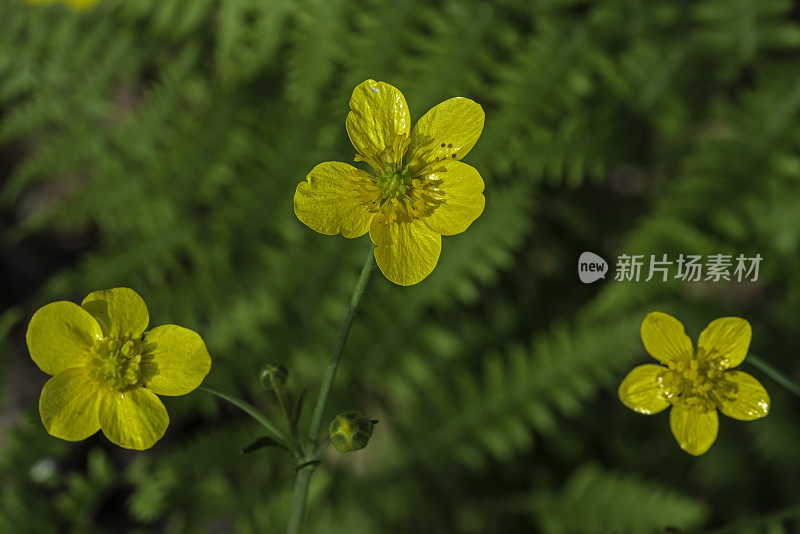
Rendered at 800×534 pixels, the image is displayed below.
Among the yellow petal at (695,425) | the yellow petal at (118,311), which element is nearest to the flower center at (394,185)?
the yellow petal at (118,311)

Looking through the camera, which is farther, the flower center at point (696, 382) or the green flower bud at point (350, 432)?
the flower center at point (696, 382)

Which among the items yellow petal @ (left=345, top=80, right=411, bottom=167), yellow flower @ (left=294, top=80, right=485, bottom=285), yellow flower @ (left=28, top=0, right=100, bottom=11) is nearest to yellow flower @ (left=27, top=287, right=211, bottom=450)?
yellow flower @ (left=294, top=80, right=485, bottom=285)

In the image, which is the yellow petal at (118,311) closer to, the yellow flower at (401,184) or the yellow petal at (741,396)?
the yellow flower at (401,184)

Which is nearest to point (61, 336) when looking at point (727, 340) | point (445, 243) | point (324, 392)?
point (324, 392)

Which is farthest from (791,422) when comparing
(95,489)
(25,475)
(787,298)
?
(25,475)

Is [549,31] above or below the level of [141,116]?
above

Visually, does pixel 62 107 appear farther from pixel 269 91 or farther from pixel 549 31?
pixel 549 31
